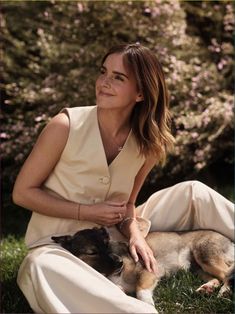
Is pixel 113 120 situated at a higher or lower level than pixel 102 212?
higher

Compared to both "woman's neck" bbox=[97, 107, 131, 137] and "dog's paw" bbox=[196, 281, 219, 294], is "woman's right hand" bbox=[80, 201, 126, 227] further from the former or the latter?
"dog's paw" bbox=[196, 281, 219, 294]

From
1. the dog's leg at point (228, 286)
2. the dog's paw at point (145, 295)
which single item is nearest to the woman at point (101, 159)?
the dog's paw at point (145, 295)

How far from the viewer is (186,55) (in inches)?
242

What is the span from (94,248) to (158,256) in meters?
0.58

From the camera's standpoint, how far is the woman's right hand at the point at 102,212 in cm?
329

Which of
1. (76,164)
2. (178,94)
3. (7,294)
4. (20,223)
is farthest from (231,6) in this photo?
(7,294)

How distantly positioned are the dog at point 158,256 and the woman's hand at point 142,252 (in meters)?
0.04

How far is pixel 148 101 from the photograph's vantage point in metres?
3.47

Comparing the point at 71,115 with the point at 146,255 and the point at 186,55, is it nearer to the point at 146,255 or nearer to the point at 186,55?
the point at 146,255

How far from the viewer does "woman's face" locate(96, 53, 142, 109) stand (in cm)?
334

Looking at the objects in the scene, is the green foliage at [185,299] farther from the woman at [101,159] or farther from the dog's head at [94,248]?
the dog's head at [94,248]

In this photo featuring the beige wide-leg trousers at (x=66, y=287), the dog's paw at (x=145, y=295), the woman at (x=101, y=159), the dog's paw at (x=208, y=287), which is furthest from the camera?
the dog's paw at (x=208, y=287)

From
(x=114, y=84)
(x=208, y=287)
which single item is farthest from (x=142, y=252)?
(x=114, y=84)

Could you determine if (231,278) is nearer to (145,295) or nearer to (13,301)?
(145,295)
